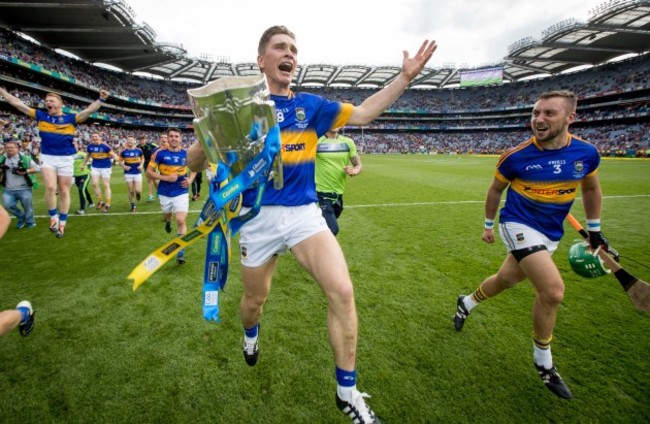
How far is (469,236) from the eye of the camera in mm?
6855

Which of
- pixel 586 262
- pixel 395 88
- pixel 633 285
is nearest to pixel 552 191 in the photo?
pixel 586 262

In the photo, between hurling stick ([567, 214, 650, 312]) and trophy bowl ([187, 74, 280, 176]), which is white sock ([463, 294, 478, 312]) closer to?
hurling stick ([567, 214, 650, 312])

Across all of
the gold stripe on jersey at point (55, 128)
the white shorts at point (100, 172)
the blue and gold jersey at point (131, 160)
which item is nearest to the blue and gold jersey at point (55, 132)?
the gold stripe on jersey at point (55, 128)

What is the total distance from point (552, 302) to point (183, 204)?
5858 mm

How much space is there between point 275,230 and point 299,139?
765 millimetres

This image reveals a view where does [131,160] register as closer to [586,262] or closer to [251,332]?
[251,332]

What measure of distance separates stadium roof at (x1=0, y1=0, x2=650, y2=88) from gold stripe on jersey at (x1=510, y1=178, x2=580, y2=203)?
134 ft

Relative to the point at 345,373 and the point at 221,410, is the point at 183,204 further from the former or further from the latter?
the point at 345,373

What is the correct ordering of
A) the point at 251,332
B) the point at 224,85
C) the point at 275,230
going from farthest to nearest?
the point at 251,332 < the point at 275,230 < the point at 224,85

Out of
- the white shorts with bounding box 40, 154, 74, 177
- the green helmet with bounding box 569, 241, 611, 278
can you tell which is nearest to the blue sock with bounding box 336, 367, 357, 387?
the green helmet with bounding box 569, 241, 611, 278

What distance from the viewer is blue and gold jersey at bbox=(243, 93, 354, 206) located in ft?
7.96

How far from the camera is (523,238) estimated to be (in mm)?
2904

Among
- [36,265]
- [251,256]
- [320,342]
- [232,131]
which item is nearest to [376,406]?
[320,342]

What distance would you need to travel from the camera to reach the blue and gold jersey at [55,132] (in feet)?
20.6
